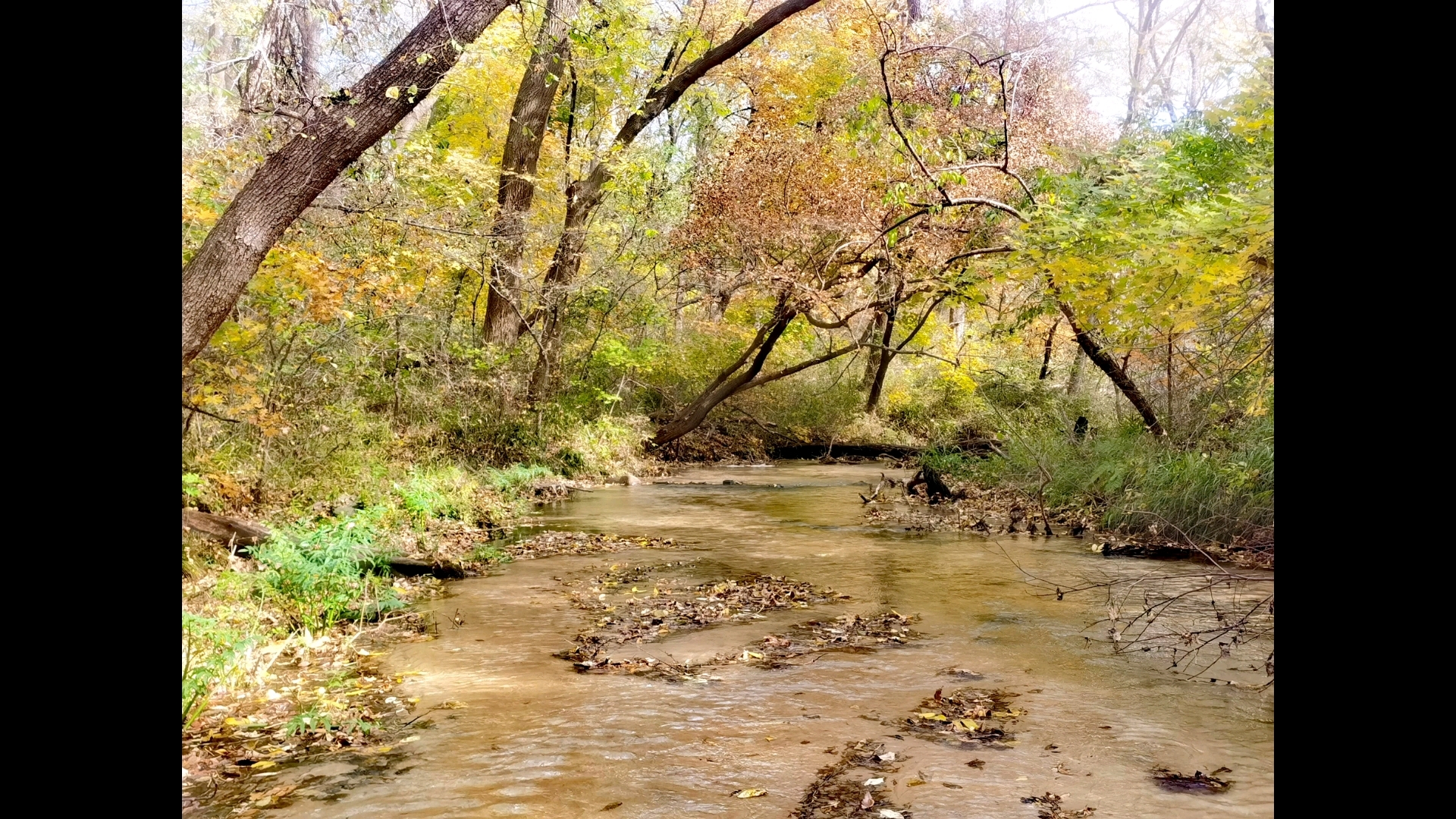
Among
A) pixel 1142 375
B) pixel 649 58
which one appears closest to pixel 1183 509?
pixel 1142 375

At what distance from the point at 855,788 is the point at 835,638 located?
2.95 metres

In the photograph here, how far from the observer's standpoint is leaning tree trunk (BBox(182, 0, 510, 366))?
23.6 ft

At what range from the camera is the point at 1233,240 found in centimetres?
727

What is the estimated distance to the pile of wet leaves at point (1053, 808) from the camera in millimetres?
4113

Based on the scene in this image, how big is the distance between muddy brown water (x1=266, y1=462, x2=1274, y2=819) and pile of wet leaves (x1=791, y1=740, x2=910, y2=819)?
7cm

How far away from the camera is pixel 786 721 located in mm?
5461

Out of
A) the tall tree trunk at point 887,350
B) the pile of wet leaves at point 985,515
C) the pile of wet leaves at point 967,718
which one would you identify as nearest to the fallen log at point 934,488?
the pile of wet leaves at point 985,515

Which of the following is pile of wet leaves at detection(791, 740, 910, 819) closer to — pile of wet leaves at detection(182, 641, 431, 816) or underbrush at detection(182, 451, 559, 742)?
pile of wet leaves at detection(182, 641, 431, 816)

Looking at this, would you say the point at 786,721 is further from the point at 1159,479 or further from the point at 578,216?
the point at 578,216

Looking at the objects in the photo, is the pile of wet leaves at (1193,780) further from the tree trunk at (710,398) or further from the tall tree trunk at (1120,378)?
the tree trunk at (710,398)

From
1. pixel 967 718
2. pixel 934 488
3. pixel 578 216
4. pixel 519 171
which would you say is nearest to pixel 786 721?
pixel 967 718
